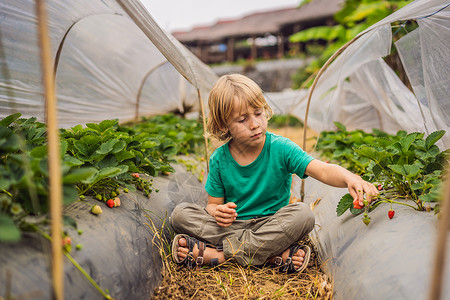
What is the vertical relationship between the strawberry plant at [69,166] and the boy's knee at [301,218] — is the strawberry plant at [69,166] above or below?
above

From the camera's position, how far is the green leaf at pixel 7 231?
85 cm

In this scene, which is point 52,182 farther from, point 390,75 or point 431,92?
point 390,75

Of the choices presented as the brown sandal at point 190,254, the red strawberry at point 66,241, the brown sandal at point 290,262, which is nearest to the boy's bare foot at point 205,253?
the brown sandal at point 190,254

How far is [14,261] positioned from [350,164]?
6.96ft

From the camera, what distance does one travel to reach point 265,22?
16844 millimetres

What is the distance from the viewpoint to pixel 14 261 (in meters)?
0.94

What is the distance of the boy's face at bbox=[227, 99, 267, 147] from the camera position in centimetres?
169

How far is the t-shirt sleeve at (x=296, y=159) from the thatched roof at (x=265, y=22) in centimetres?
1350

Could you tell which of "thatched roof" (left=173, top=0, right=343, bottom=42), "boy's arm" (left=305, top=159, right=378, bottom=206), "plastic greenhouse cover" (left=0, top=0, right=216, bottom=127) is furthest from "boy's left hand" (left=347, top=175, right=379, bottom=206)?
"thatched roof" (left=173, top=0, right=343, bottom=42)

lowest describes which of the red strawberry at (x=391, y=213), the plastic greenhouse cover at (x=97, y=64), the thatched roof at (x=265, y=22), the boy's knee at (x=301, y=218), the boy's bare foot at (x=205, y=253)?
the boy's bare foot at (x=205, y=253)

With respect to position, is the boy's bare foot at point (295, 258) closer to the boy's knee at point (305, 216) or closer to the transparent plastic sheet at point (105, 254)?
the boy's knee at point (305, 216)

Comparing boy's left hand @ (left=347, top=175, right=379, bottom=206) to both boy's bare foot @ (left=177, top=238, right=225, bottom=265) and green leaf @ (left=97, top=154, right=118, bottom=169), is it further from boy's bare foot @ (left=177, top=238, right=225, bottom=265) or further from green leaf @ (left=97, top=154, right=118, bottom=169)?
green leaf @ (left=97, top=154, right=118, bottom=169)

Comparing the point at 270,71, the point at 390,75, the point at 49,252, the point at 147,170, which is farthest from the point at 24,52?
the point at 270,71

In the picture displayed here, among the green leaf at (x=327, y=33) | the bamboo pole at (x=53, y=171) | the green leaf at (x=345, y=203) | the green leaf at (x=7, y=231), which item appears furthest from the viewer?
the green leaf at (x=327, y=33)
